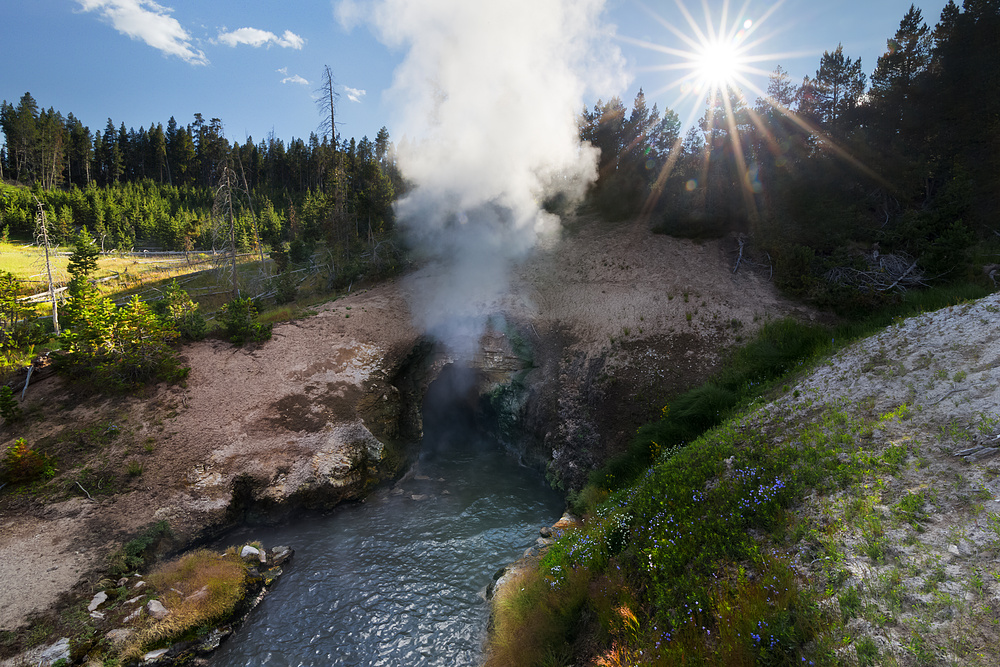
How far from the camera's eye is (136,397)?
44.4 ft

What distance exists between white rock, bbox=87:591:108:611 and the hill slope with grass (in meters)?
8.88

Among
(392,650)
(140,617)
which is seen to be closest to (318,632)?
(392,650)

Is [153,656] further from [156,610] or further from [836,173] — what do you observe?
[836,173]

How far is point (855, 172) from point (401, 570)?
24712 mm

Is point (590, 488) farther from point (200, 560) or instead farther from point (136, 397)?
point (136, 397)

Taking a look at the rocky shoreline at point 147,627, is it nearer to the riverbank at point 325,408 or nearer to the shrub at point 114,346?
the riverbank at point 325,408

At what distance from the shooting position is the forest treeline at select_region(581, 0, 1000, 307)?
47.5ft

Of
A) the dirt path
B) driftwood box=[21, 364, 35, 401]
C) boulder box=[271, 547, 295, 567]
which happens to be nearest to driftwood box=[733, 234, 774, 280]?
the dirt path

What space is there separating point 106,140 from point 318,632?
11360cm

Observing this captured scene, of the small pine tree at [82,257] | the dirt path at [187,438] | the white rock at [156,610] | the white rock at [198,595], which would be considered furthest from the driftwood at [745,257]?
the small pine tree at [82,257]

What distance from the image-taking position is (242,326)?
55.4 ft

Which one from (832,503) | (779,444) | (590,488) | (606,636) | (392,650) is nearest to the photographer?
(832,503)

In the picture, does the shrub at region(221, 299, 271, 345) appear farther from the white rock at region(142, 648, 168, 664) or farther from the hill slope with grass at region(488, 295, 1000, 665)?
the hill slope with grass at region(488, 295, 1000, 665)

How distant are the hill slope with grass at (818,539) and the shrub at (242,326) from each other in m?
14.2
